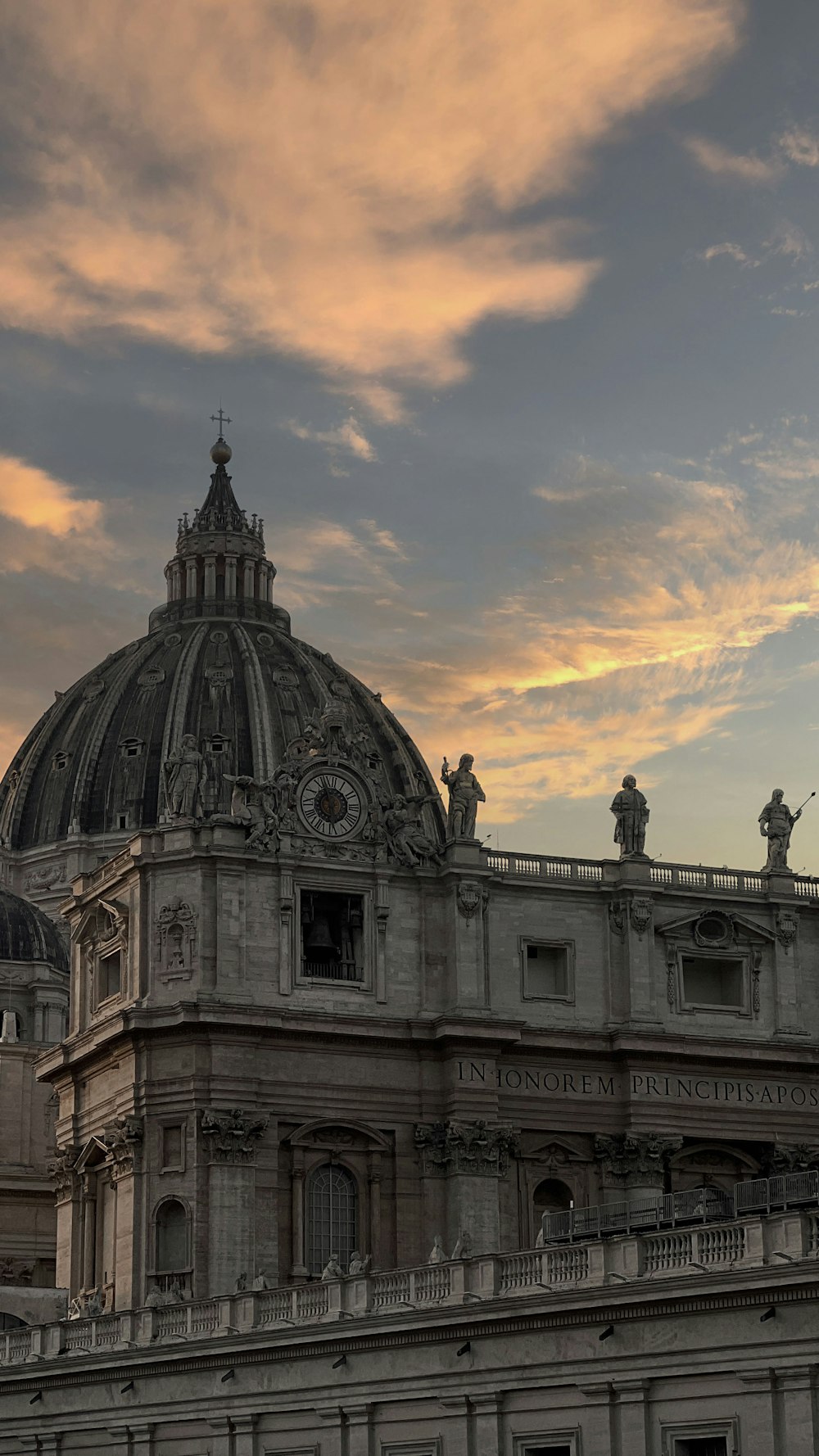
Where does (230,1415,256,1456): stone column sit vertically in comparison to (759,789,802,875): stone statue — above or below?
below

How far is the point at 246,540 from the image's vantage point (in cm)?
16725

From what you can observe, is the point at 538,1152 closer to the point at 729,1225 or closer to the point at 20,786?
the point at 729,1225

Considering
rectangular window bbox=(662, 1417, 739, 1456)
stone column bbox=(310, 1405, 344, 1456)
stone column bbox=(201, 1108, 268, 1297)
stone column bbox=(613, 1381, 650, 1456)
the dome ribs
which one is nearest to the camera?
rectangular window bbox=(662, 1417, 739, 1456)

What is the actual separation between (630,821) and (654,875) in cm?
217

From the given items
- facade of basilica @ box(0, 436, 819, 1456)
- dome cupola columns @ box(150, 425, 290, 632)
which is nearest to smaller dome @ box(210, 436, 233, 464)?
dome cupola columns @ box(150, 425, 290, 632)

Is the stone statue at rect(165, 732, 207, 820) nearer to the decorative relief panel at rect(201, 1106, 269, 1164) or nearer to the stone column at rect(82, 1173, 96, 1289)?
the decorative relief panel at rect(201, 1106, 269, 1164)

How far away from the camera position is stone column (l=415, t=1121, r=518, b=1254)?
87.2m

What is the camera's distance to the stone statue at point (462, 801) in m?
92.1

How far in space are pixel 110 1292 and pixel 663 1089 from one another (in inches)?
830

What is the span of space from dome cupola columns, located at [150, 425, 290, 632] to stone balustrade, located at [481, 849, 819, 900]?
71.4 metres

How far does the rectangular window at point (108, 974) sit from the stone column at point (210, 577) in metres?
73.5

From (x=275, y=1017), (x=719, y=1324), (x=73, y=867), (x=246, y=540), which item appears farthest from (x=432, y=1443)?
(x=246, y=540)

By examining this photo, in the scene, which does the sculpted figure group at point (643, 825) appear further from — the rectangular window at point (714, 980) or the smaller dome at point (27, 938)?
the smaller dome at point (27, 938)

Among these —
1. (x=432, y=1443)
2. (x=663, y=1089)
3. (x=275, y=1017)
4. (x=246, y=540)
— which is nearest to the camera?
(x=432, y=1443)
